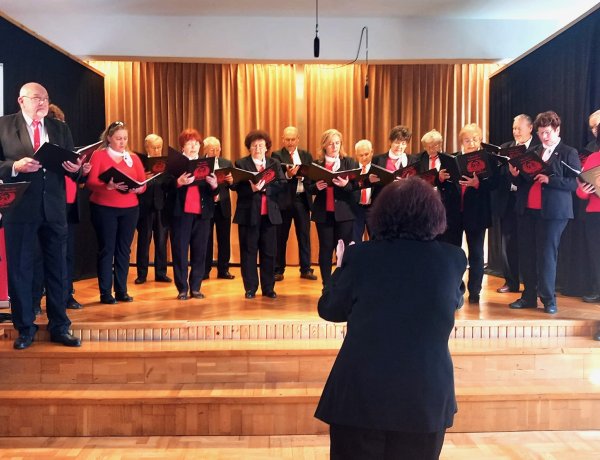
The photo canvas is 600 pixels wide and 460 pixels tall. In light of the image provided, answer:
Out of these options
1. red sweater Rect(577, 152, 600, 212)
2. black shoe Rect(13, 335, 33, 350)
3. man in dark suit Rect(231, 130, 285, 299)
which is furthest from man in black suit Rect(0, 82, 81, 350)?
red sweater Rect(577, 152, 600, 212)

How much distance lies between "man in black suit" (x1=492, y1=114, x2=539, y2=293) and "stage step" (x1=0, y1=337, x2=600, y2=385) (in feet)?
4.96

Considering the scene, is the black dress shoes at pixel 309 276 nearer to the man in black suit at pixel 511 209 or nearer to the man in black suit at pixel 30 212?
the man in black suit at pixel 511 209

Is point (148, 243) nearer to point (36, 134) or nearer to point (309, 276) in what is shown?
point (309, 276)

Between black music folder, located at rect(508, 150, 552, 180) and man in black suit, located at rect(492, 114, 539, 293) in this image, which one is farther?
man in black suit, located at rect(492, 114, 539, 293)

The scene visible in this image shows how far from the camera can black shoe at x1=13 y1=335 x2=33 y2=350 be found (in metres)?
3.37

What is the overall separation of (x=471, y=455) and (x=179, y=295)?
251 centimetres

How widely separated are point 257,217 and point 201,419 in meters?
1.74

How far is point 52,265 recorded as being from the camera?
134 inches

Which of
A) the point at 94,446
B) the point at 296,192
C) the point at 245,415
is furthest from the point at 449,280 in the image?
the point at 296,192

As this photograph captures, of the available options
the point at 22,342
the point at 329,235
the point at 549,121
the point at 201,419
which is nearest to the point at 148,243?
the point at 329,235

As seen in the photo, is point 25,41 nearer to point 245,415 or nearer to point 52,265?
point 52,265

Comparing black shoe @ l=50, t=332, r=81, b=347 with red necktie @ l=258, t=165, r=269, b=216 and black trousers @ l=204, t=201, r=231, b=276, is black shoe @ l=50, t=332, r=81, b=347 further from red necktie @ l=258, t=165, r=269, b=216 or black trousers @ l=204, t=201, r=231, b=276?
black trousers @ l=204, t=201, r=231, b=276

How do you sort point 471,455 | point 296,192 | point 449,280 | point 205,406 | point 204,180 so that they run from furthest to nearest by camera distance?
point 296,192 < point 204,180 < point 205,406 < point 471,455 < point 449,280

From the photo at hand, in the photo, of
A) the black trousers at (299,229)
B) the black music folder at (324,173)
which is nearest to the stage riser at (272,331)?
the black music folder at (324,173)
